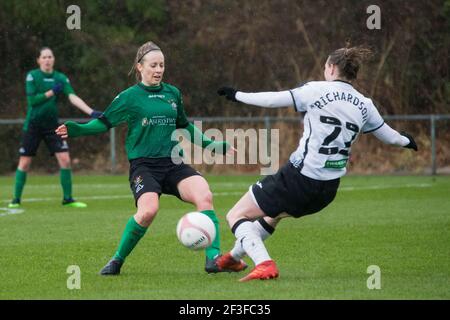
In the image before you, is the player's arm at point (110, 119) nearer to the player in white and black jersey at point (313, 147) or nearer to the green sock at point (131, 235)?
the green sock at point (131, 235)

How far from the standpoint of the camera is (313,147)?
7.28 meters

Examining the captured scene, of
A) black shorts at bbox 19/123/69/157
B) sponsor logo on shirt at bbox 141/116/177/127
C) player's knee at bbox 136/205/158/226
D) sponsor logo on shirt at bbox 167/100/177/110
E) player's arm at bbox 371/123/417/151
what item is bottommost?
player's knee at bbox 136/205/158/226

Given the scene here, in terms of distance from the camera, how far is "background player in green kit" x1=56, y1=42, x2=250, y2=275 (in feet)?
25.9

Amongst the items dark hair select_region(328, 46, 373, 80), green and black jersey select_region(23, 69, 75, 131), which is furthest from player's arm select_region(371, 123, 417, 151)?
green and black jersey select_region(23, 69, 75, 131)

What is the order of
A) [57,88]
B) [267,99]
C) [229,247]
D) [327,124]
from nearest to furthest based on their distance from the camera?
[267,99]
[327,124]
[229,247]
[57,88]

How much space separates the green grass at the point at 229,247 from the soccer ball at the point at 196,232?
27 centimetres

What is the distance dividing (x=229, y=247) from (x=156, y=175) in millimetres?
2013

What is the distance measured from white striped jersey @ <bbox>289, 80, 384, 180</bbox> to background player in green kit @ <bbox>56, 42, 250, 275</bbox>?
1.05 metres

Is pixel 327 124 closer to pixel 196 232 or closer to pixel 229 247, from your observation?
pixel 196 232

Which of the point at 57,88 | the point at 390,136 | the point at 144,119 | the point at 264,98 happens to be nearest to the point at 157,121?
the point at 144,119

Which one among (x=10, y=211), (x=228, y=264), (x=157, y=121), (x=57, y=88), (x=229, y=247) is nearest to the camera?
(x=228, y=264)

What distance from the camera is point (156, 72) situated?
803 cm

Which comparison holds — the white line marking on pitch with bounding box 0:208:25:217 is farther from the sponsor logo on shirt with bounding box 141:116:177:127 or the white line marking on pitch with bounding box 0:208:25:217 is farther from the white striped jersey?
the white striped jersey

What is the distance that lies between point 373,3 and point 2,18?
8822 millimetres
